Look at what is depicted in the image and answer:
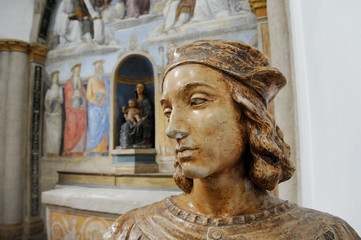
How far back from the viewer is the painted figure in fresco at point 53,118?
6223 mm

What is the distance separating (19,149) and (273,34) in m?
6.01

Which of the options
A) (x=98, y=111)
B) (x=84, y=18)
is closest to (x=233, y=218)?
(x=98, y=111)

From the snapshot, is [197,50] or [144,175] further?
[144,175]

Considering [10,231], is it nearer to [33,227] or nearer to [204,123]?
[33,227]

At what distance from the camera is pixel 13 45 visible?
6023 mm

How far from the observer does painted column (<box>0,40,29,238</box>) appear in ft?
18.8

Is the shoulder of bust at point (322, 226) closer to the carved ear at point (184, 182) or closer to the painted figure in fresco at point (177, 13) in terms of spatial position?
the carved ear at point (184, 182)

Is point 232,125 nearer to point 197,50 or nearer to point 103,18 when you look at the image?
point 197,50

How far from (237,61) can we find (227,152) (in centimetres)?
36

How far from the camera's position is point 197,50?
100cm

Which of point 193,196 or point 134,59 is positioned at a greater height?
point 134,59

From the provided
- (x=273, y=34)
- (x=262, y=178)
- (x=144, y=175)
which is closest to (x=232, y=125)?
(x=262, y=178)

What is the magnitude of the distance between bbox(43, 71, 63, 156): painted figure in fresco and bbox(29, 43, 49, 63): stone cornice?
537mm

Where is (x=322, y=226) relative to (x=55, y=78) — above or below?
below
